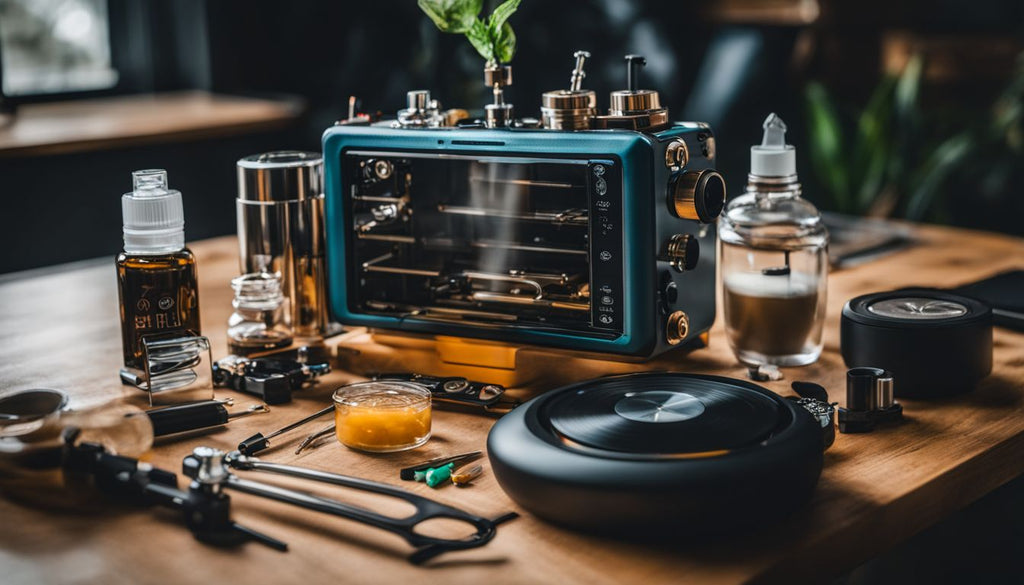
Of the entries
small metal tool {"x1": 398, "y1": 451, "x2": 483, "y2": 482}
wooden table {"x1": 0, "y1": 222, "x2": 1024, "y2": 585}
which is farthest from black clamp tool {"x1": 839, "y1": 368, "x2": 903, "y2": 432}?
small metal tool {"x1": 398, "y1": 451, "x2": 483, "y2": 482}

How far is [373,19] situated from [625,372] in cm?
267

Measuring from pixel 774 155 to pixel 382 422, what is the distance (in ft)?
1.69

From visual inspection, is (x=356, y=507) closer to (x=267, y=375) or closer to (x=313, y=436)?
(x=313, y=436)

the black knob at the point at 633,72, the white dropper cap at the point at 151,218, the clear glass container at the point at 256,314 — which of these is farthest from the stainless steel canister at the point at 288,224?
the black knob at the point at 633,72

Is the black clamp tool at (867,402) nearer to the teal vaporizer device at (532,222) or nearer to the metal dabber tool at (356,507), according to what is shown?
the teal vaporizer device at (532,222)

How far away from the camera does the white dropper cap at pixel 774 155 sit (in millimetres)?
1245

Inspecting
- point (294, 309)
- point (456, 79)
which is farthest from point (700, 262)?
point (456, 79)

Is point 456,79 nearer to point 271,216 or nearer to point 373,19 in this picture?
point 373,19

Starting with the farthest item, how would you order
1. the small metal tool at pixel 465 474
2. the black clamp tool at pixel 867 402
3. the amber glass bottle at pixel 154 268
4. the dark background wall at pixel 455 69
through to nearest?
the dark background wall at pixel 455 69 → the amber glass bottle at pixel 154 268 → the black clamp tool at pixel 867 402 → the small metal tool at pixel 465 474

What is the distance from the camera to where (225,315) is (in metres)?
1.50

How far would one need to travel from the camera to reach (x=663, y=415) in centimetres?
95

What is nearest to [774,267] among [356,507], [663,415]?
[663,415]

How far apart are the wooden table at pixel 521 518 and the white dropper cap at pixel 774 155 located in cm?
21

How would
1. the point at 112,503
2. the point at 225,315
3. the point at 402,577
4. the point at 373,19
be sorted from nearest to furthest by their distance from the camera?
the point at 402,577 → the point at 112,503 → the point at 225,315 → the point at 373,19
